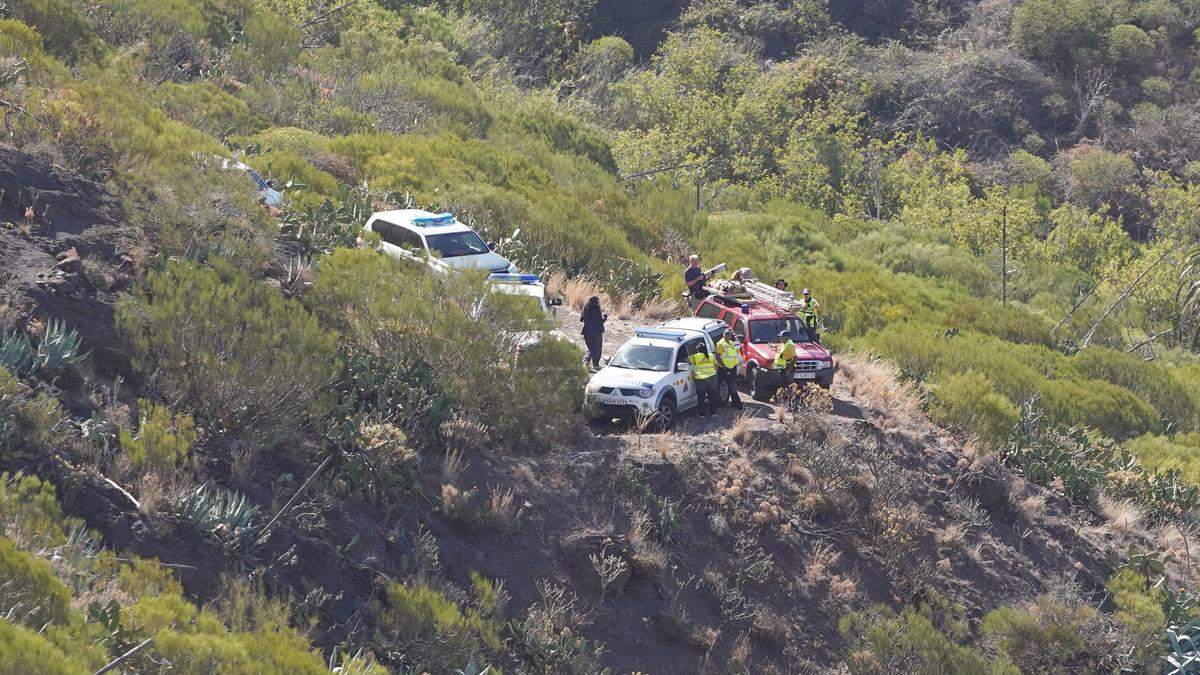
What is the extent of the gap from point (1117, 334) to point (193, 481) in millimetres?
30804

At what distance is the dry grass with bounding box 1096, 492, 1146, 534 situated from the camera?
23.4m

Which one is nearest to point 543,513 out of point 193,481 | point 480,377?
point 480,377

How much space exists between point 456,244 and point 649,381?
5.89m

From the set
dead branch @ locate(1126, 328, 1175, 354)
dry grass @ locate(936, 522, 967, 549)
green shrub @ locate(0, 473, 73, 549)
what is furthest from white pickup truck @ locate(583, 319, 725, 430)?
dead branch @ locate(1126, 328, 1175, 354)

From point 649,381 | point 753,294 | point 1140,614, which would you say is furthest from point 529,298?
point 1140,614

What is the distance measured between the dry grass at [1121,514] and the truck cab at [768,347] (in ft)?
17.5

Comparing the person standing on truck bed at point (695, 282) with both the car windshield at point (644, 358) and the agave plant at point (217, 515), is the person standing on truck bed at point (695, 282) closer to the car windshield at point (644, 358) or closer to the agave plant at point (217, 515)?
the car windshield at point (644, 358)

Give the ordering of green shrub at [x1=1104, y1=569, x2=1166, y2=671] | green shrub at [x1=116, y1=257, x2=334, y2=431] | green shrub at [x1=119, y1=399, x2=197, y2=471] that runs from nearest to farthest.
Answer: green shrub at [x1=119, y1=399, x2=197, y2=471]
green shrub at [x1=116, y1=257, x2=334, y2=431]
green shrub at [x1=1104, y1=569, x2=1166, y2=671]

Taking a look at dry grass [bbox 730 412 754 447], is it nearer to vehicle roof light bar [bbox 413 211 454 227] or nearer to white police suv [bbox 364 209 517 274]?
white police suv [bbox 364 209 517 274]

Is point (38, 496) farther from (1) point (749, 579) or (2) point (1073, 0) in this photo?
(2) point (1073, 0)

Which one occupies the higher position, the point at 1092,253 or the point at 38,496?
the point at 38,496

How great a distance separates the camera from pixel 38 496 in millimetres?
12609

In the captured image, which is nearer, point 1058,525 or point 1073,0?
point 1058,525

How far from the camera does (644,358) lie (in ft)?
66.9
